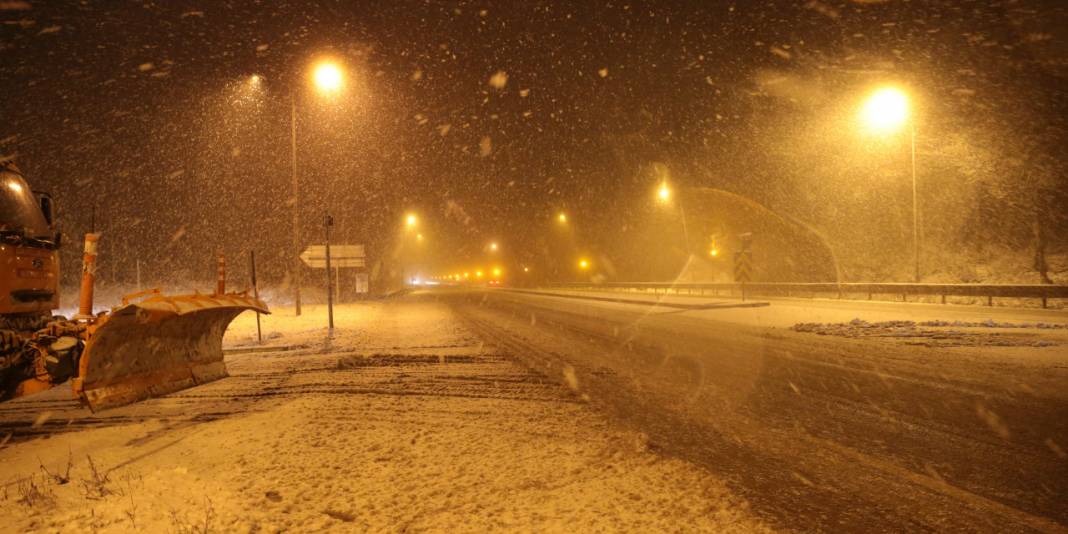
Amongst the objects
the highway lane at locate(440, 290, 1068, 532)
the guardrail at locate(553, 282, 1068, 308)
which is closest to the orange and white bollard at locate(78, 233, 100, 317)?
the highway lane at locate(440, 290, 1068, 532)

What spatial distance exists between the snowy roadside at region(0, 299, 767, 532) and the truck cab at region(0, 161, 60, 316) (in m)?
1.41

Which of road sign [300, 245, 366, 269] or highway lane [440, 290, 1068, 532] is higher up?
road sign [300, 245, 366, 269]

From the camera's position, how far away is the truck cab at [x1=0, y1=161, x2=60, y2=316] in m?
6.32

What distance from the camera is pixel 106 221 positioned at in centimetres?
3600

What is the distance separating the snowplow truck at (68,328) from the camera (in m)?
6.29

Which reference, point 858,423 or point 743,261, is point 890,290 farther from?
point 858,423

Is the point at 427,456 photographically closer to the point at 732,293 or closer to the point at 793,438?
the point at 793,438

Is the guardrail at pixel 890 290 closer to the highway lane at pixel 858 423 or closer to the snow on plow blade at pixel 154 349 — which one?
the highway lane at pixel 858 423

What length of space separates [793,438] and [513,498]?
2765 millimetres

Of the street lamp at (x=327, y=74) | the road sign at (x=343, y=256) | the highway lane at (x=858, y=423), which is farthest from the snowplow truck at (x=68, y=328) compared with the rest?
the road sign at (x=343, y=256)

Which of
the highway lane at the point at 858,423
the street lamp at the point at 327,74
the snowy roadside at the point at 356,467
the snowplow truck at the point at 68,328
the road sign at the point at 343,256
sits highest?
the street lamp at the point at 327,74

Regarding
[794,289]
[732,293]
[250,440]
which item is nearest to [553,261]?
[732,293]

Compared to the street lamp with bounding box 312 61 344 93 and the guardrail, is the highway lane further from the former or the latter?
the street lamp with bounding box 312 61 344 93

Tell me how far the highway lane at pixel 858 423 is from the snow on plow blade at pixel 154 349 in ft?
16.7
